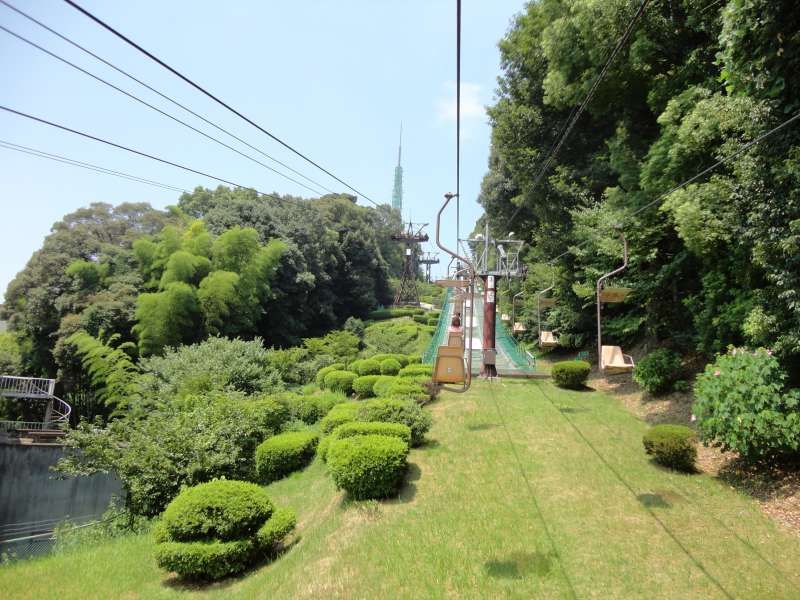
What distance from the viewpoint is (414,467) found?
9227 millimetres

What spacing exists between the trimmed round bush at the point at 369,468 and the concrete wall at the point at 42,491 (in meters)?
14.0

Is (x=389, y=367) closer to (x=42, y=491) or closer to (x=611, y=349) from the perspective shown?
(x=611, y=349)

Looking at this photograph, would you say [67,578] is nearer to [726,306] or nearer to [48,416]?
[726,306]

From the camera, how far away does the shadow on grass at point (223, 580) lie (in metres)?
6.97

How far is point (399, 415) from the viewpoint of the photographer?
404 inches

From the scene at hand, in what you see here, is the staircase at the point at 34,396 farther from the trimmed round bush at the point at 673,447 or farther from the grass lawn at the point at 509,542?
the trimmed round bush at the point at 673,447

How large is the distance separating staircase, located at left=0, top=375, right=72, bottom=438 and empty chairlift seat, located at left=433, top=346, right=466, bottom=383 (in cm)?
1937

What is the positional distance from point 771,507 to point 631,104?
13.0m

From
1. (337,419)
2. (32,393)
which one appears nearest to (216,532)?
(337,419)

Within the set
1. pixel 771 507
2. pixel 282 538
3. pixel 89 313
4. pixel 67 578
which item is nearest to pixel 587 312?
pixel 771 507

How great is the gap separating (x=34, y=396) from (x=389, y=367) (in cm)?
1713

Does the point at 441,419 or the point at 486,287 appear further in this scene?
the point at 486,287

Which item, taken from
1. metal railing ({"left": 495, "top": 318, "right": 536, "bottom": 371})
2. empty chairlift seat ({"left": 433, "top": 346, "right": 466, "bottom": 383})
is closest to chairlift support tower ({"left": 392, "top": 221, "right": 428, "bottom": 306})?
metal railing ({"left": 495, "top": 318, "right": 536, "bottom": 371})

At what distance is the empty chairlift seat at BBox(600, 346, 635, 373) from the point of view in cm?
1102
